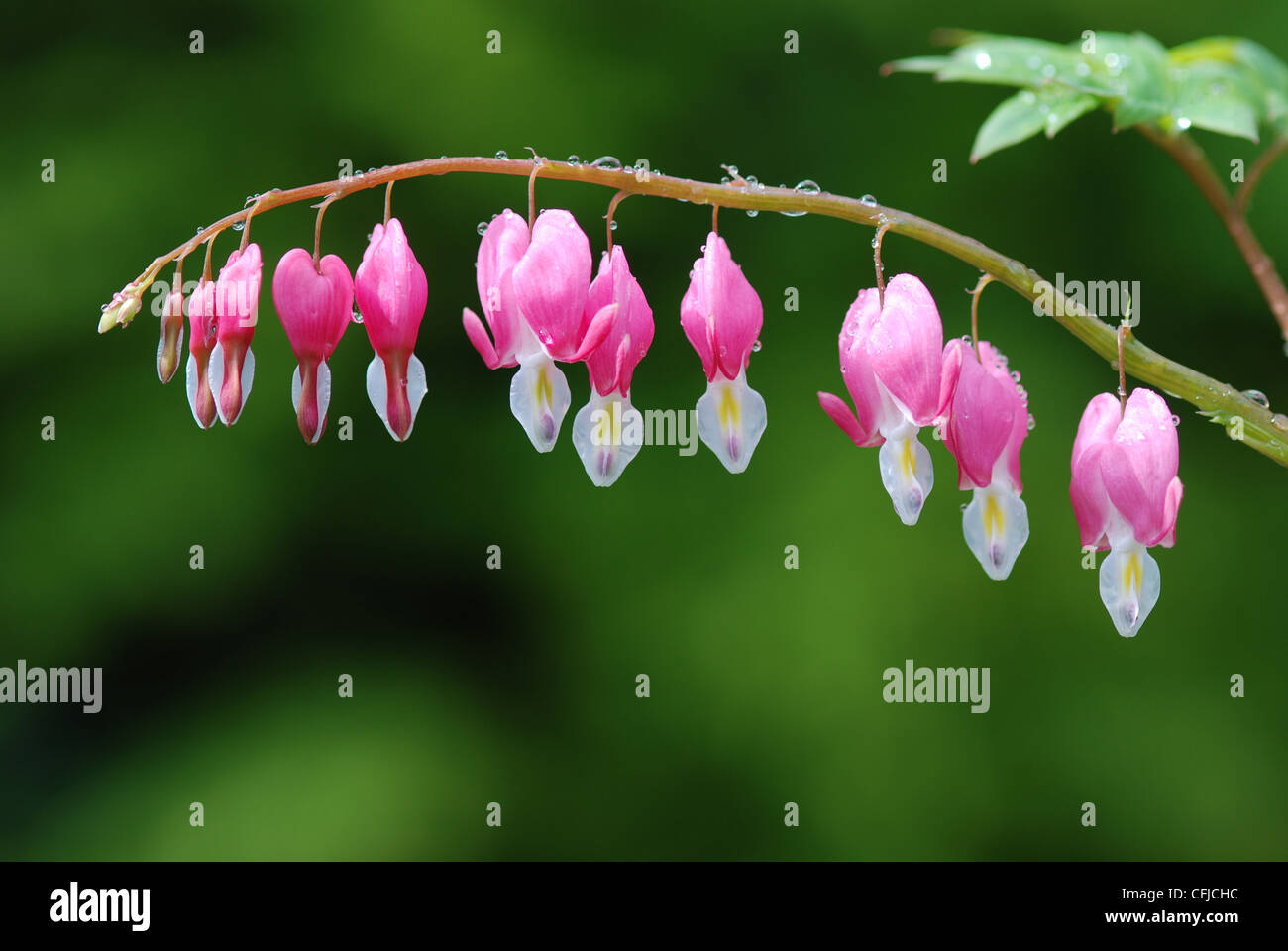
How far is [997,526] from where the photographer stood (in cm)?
131

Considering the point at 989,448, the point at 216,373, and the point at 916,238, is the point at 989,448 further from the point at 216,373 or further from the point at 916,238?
the point at 216,373

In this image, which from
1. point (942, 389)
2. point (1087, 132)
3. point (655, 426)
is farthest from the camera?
point (1087, 132)

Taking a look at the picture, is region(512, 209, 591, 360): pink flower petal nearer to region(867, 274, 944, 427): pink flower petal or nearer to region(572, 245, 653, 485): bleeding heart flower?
region(572, 245, 653, 485): bleeding heart flower

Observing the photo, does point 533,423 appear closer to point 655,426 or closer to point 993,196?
point 655,426

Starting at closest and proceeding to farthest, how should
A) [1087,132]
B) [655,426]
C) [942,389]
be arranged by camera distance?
1. [942,389]
2. [655,426]
3. [1087,132]

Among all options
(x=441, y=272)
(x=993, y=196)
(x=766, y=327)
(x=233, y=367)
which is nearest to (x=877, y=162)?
(x=993, y=196)

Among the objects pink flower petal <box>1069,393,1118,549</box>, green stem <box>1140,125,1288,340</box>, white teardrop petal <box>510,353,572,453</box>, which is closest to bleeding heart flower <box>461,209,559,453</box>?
white teardrop petal <box>510,353,572,453</box>

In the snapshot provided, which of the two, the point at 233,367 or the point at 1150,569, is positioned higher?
the point at 233,367

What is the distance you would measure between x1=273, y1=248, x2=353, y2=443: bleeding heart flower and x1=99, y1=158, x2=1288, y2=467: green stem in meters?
0.07

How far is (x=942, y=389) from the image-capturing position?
121 cm

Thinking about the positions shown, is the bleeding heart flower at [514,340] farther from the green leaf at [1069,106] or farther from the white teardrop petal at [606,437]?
the green leaf at [1069,106]

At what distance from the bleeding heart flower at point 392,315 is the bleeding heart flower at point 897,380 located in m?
0.41

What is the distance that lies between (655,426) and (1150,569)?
2.17m

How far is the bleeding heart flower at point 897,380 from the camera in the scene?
121cm
